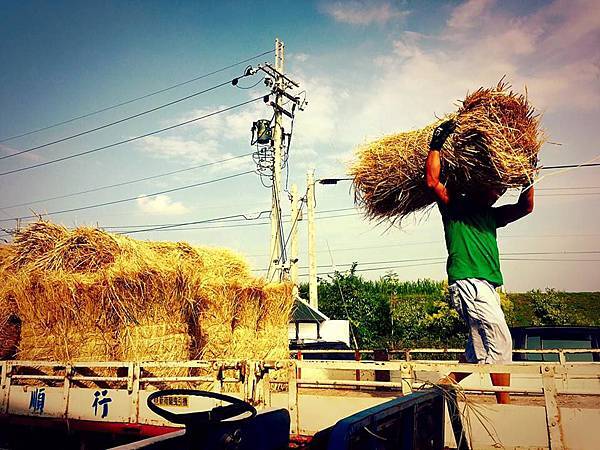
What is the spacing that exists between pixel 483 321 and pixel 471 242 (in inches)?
28.8

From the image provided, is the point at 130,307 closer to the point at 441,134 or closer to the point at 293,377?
the point at 293,377

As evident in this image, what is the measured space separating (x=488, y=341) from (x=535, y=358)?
12.6ft

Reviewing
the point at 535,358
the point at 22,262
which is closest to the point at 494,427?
the point at 535,358

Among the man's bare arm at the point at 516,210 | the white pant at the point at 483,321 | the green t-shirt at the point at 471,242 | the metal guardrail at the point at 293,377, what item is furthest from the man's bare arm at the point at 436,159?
A: the metal guardrail at the point at 293,377

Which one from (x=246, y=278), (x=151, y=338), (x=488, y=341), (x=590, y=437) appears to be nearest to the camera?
(x=590, y=437)

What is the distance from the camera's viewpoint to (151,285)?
22.6 ft

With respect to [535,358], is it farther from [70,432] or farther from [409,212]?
[70,432]

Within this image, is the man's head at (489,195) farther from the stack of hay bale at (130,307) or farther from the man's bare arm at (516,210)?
the stack of hay bale at (130,307)

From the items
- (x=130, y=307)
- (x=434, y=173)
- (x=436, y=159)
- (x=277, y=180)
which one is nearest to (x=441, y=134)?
(x=436, y=159)

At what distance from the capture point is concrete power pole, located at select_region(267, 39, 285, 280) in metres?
18.2

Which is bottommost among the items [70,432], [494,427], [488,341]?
[70,432]

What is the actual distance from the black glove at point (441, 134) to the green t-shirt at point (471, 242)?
1.92ft

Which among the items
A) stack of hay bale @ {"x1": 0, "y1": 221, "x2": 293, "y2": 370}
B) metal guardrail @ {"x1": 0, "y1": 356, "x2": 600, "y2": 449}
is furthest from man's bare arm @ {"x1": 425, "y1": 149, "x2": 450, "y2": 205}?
stack of hay bale @ {"x1": 0, "y1": 221, "x2": 293, "y2": 370}

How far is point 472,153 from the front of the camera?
15.4 ft
